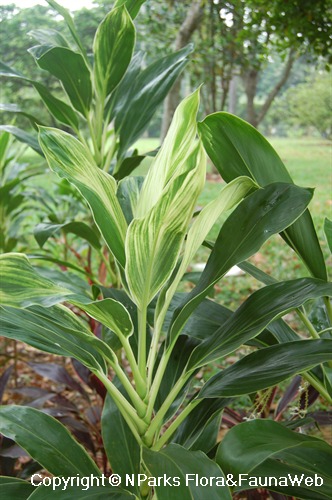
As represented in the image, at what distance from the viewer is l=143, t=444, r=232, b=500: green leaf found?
1.93ft

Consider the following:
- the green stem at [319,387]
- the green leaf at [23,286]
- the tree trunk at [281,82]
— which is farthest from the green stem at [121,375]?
the tree trunk at [281,82]

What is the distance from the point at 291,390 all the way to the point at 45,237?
1.96ft

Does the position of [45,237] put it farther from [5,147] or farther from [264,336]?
[5,147]

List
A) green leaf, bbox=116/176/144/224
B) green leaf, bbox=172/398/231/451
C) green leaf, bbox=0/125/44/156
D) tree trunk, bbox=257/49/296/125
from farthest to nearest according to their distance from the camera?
tree trunk, bbox=257/49/296/125 < green leaf, bbox=0/125/44/156 < green leaf, bbox=116/176/144/224 < green leaf, bbox=172/398/231/451

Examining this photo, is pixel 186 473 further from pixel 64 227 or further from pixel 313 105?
pixel 313 105

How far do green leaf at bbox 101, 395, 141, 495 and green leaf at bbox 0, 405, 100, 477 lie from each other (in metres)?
0.05

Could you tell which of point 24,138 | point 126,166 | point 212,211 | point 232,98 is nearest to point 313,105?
point 232,98

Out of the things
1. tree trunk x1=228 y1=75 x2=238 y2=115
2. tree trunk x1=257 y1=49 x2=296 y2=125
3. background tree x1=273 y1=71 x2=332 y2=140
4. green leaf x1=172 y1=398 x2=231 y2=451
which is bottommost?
green leaf x1=172 y1=398 x2=231 y2=451

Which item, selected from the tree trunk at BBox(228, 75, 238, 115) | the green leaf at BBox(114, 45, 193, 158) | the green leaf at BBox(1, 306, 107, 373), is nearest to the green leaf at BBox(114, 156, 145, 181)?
the green leaf at BBox(114, 45, 193, 158)

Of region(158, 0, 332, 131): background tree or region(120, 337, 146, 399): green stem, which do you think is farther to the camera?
region(158, 0, 332, 131): background tree

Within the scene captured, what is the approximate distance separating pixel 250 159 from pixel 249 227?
11cm

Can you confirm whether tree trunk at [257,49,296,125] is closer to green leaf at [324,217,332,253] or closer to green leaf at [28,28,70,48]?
green leaf at [28,28,70,48]

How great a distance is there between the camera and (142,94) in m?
1.25

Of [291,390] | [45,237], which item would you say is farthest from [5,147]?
[291,390]
